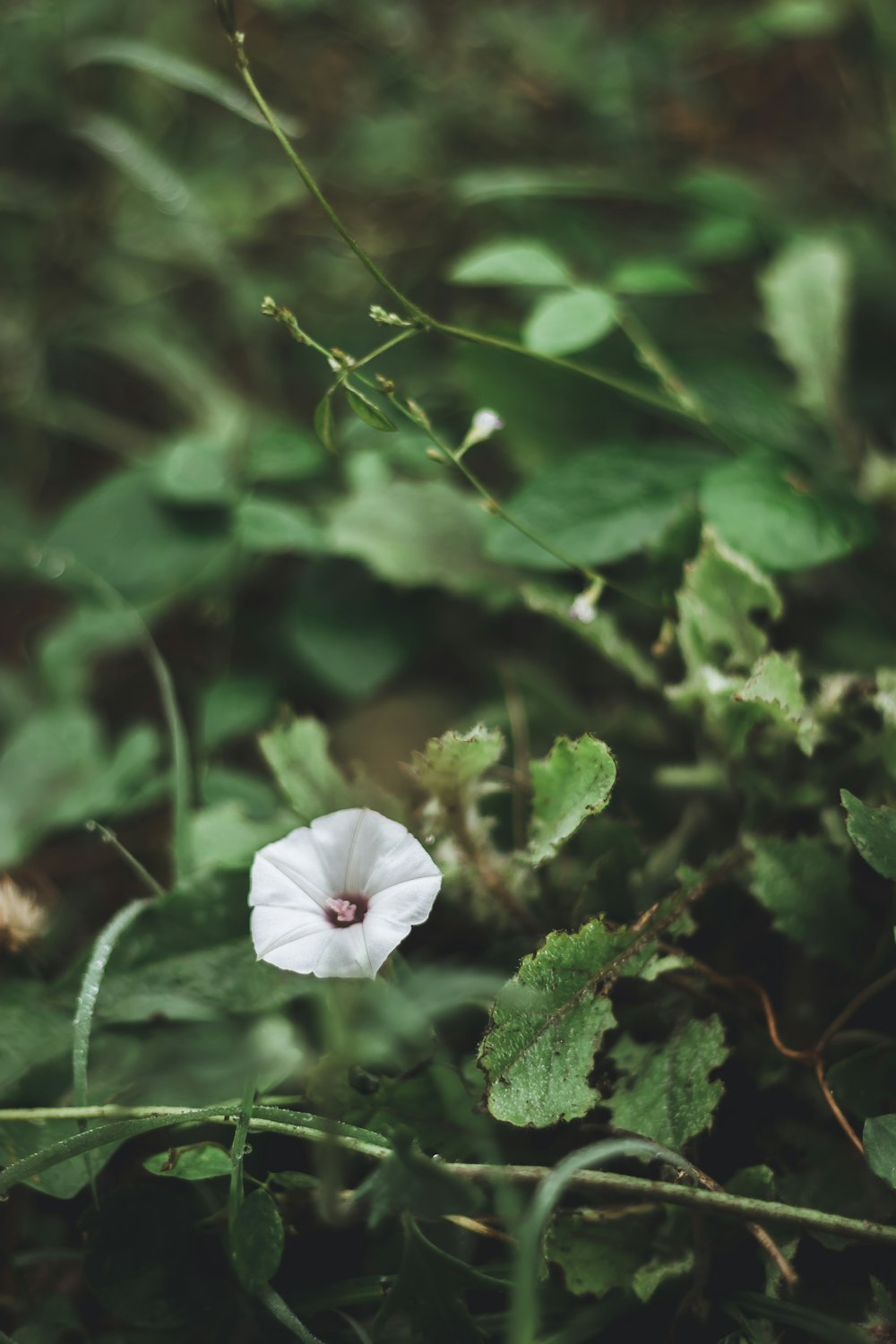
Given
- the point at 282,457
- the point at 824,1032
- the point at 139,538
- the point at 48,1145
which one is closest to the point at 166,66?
the point at 282,457

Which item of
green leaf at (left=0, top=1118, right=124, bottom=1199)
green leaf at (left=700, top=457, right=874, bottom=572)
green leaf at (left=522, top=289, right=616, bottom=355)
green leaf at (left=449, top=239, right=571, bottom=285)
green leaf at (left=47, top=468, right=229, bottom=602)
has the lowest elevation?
green leaf at (left=0, top=1118, right=124, bottom=1199)

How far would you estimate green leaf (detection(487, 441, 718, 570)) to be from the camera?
1.07 metres

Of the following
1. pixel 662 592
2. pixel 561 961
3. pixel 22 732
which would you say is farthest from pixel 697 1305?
pixel 22 732

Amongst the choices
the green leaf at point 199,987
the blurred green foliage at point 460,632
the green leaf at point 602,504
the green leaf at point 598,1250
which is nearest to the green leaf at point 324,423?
the blurred green foliage at point 460,632

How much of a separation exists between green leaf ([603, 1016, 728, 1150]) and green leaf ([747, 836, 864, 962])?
127 millimetres

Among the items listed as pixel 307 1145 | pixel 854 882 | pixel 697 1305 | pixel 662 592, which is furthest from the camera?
pixel 662 592

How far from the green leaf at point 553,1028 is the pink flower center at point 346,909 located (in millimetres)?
143

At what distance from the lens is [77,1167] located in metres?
0.84

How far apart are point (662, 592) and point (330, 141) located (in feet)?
4.83

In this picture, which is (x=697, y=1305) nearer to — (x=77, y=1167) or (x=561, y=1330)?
(x=561, y=1330)

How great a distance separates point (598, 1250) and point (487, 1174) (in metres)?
0.14

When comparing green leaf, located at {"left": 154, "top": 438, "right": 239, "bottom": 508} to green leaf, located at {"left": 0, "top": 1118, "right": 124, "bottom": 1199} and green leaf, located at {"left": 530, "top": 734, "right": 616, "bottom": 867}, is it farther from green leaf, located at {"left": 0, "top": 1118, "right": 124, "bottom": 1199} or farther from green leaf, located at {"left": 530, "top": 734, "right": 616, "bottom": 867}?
green leaf, located at {"left": 0, "top": 1118, "right": 124, "bottom": 1199}

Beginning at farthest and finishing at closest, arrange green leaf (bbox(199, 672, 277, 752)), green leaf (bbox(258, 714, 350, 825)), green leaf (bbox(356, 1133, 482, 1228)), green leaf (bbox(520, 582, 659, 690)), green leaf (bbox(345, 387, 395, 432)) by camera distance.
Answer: green leaf (bbox(199, 672, 277, 752))
green leaf (bbox(520, 582, 659, 690))
green leaf (bbox(258, 714, 350, 825))
green leaf (bbox(345, 387, 395, 432))
green leaf (bbox(356, 1133, 482, 1228))

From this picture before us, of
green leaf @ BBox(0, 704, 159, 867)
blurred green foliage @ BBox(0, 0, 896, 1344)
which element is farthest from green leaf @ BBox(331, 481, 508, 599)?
green leaf @ BBox(0, 704, 159, 867)
